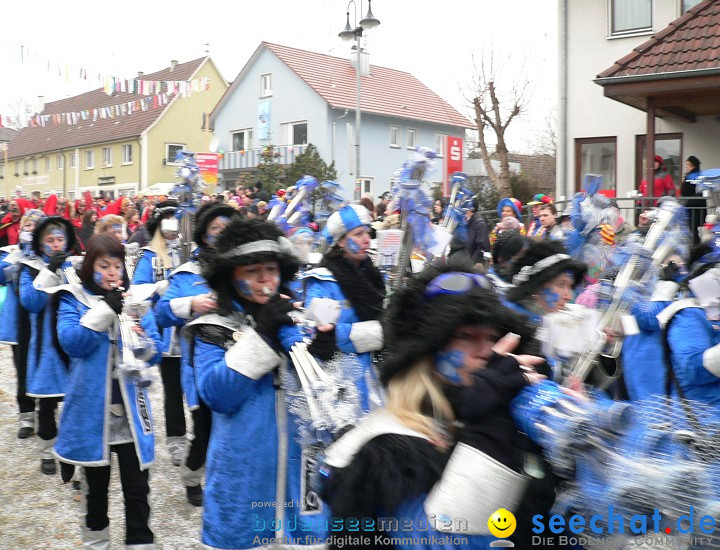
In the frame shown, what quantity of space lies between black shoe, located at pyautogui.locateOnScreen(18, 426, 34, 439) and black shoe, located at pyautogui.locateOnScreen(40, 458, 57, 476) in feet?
3.84

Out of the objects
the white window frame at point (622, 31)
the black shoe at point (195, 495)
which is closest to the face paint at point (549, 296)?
the black shoe at point (195, 495)

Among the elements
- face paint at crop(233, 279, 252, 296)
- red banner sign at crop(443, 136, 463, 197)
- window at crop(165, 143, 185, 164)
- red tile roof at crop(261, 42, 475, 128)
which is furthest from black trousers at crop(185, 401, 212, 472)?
window at crop(165, 143, 185, 164)

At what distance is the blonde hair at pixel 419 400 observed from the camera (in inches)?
75.3

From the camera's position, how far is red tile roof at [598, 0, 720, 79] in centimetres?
1176

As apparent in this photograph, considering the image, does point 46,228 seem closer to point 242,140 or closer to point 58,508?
point 58,508

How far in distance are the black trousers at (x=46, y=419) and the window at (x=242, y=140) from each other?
3257 centimetres

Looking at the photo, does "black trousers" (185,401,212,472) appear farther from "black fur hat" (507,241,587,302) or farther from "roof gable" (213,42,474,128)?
"roof gable" (213,42,474,128)

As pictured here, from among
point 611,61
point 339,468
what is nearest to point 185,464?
point 339,468

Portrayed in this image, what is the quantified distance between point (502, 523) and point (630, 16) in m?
15.6

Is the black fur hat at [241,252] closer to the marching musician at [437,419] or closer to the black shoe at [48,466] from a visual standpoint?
the marching musician at [437,419]

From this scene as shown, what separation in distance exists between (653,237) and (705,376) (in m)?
0.79

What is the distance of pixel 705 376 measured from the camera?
3.64 meters

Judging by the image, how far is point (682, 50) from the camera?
12.2 meters

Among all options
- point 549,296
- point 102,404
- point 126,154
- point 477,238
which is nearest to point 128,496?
point 102,404
